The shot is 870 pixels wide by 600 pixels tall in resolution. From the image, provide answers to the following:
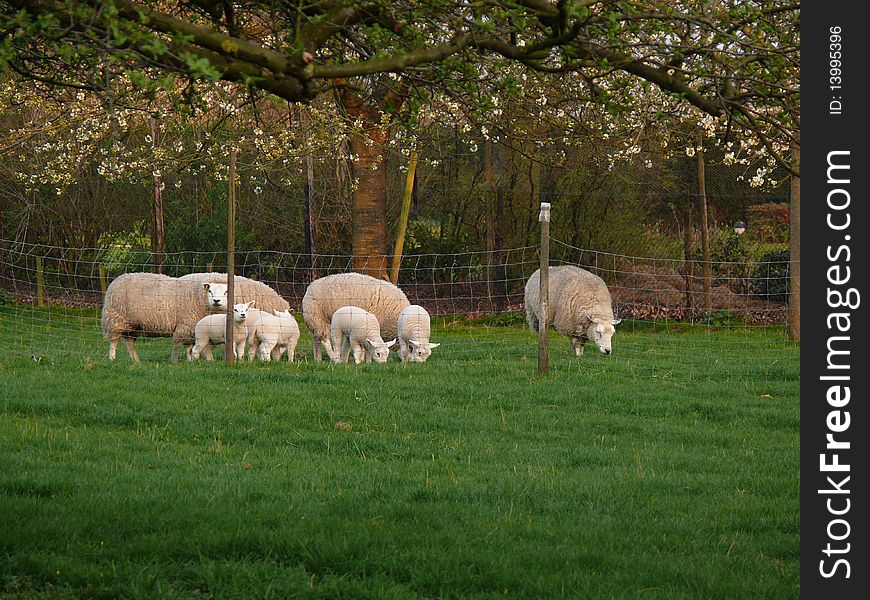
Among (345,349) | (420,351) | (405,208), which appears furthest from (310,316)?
(405,208)

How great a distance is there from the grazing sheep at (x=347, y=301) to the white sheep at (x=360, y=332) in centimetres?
78

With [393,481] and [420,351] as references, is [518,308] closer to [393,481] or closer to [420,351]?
[420,351]

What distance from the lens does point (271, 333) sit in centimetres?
1471

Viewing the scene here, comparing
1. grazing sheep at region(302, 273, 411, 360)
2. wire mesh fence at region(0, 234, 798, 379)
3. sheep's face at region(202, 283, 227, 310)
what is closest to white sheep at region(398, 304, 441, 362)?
wire mesh fence at region(0, 234, 798, 379)

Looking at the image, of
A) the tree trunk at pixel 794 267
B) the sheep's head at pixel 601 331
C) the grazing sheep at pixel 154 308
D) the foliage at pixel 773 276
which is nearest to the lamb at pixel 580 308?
the sheep's head at pixel 601 331

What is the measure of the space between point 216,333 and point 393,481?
25.6ft

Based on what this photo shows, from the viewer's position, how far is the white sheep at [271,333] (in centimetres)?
1466

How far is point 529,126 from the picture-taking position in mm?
21594

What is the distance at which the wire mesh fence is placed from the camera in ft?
49.5

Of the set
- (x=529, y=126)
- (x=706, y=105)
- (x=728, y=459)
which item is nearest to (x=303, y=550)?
(x=706, y=105)

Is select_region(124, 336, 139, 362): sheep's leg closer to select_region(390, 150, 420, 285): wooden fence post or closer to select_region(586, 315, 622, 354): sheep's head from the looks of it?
select_region(390, 150, 420, 285): wooden fence post

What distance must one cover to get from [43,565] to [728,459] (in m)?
5.40

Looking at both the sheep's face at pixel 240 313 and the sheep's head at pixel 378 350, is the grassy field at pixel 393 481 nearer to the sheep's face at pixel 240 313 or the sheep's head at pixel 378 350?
the sheep's face at pixel 240 313

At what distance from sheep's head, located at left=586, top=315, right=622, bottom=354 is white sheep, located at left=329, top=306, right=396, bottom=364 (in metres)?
3.35
